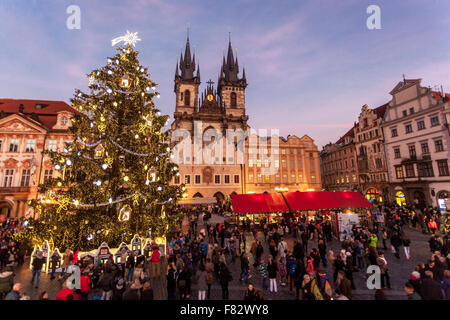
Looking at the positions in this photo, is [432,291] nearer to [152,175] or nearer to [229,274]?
[229,274]

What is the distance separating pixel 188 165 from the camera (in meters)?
35.3

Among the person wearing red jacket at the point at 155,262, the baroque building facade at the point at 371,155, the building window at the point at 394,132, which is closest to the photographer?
the person wearing red jacket at the point at 155,262

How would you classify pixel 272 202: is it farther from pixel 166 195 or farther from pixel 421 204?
pixel 421 204

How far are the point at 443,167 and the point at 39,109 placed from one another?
189ft

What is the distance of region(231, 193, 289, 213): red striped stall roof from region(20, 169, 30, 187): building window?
27153mm

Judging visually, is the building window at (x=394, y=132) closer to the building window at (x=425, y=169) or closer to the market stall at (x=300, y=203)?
the building window at (x=425, y=169)

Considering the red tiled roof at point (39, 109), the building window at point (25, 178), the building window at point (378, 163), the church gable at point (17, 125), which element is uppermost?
the red tiled roof at point (39, 109)

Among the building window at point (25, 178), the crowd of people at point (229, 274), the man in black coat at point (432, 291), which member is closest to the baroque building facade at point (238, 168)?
the building window at point (25, 178)

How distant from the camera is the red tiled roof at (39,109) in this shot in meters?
27.9

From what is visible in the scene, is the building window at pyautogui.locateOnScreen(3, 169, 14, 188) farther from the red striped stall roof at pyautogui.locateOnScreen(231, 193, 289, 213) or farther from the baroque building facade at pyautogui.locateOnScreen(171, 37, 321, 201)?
the red striped stall roof at pyautogui.locateOnScreen(231, 193, 289, 213)

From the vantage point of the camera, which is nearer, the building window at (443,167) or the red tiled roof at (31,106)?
the building window at (443,167)

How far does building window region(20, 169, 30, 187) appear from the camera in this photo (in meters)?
25.7

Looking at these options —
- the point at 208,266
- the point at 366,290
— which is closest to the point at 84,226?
the point at 208,266
